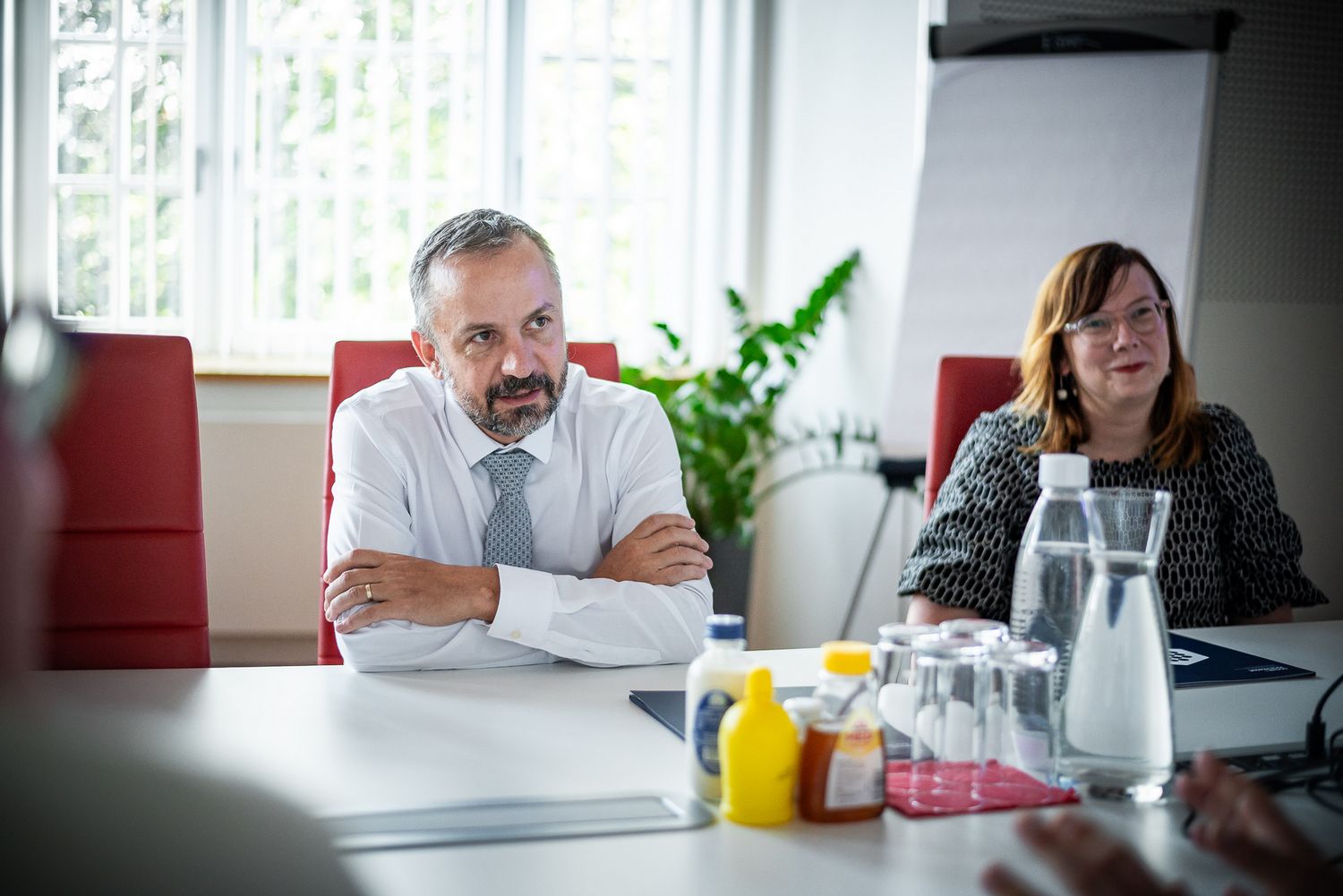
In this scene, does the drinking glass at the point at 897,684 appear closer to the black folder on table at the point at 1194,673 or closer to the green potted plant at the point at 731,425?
the black folder on table at the point at 1194,673

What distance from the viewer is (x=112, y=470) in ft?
5.62

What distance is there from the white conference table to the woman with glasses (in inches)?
15.4

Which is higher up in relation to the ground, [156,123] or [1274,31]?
[1274,31]

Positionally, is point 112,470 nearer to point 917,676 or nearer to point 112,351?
point 112,351

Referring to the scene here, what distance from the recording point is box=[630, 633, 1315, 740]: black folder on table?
1.29 meters

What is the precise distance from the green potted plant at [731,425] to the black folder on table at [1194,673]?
190 cm

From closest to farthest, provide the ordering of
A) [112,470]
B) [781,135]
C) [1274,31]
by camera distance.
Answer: [112,470] < [1274,31] < [781,135]

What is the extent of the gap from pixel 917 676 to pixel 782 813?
0.18 metres

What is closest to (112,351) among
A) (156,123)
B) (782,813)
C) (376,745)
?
(376,745)

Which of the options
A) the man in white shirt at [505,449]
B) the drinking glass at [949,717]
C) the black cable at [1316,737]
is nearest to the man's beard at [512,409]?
the man in white shirt at [505,449]

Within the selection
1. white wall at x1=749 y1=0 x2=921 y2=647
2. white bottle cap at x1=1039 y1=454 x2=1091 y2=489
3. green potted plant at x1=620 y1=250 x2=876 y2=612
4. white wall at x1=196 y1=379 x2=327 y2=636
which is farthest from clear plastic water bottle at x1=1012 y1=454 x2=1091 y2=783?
white wall at x1=196 y1=379 x2=327 y2=636

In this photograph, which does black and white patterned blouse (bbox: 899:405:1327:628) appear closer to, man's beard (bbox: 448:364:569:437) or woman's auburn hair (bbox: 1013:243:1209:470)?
woman's auburn hair (bbox: 1013:243:1209:470)

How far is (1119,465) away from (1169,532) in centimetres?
14

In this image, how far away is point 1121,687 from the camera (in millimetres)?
1009
